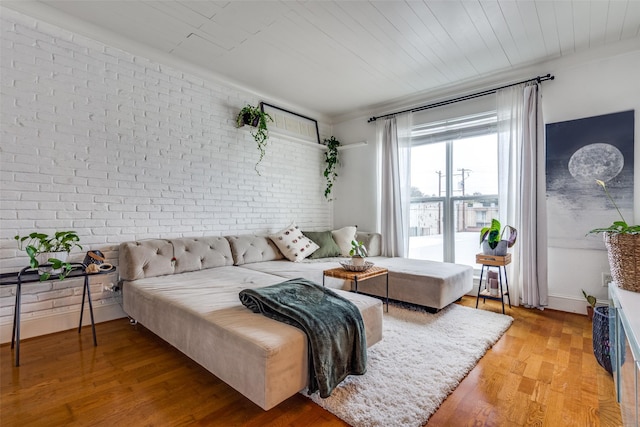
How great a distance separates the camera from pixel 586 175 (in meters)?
2.81

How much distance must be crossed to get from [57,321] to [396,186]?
149 inches

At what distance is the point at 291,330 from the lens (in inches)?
59.3

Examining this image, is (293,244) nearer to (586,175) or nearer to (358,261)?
(358,261)

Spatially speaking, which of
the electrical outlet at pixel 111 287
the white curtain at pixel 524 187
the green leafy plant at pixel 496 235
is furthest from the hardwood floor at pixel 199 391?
the green leafy plant at pixel 496 235

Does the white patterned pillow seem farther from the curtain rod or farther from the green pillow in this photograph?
the curtain rod

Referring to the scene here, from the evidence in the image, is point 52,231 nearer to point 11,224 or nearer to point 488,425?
point 11,224

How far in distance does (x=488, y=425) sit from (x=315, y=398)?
0.83 metres

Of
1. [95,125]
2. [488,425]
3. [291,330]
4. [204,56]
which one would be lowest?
[488,425]

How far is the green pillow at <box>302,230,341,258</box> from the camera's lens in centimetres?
390

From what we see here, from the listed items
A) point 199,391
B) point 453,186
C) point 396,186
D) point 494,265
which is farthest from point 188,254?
point 453,186

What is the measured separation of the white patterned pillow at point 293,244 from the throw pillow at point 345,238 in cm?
40

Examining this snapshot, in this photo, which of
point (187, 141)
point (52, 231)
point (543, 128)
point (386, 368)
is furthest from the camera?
point (187, 141)

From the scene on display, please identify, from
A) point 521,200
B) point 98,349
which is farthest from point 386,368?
point 521,200

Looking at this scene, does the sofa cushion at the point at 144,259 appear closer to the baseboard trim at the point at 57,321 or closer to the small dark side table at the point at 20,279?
the small dark side table at the point at 20,279
